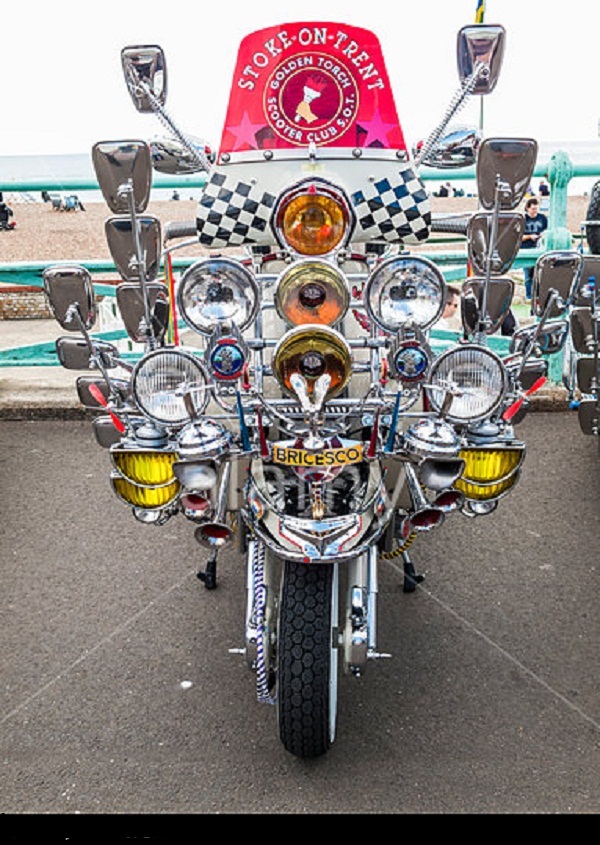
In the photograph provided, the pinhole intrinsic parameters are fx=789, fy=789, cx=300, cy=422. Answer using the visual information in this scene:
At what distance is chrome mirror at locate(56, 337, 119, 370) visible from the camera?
2545mm

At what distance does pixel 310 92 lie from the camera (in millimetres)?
2811

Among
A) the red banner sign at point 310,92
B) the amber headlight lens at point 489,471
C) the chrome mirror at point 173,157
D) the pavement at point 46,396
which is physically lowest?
the pavement at point 46,396

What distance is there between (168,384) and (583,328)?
78.5 inches

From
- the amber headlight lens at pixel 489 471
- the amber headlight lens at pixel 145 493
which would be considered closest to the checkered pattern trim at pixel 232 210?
the amber headlight lens at pixel 145 493

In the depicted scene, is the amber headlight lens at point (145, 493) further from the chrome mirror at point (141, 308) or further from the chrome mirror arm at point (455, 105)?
the chrome mirror arm at point (455, 105)

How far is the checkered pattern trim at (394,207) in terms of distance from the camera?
2.87m

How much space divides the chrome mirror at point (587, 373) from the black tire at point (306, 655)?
167cm

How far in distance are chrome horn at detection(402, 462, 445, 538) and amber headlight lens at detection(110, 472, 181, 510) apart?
731mm

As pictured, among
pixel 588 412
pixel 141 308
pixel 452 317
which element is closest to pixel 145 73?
pixel 141 308

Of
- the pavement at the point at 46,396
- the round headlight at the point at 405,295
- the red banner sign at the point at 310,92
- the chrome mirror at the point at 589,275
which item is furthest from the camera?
the pavement at the point at 46,396

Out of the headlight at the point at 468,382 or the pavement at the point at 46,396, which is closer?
the headlight at the point at 468,382

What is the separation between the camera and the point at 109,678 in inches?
116
